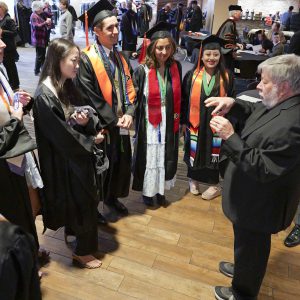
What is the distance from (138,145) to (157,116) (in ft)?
1.07

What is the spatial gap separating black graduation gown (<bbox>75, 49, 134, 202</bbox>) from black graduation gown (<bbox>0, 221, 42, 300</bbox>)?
1724mm

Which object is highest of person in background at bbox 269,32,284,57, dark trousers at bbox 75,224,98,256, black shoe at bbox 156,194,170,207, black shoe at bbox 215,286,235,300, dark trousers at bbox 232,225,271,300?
person in background at bbox 269,32,284,57

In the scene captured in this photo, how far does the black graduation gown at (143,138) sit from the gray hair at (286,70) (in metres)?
1.36

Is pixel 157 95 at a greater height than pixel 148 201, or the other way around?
pixel 157 95

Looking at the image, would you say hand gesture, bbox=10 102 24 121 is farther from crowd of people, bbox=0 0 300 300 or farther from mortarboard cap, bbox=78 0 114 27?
mortarboard cap, bbox=78 0 114 27

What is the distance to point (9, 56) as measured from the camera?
5871 mm

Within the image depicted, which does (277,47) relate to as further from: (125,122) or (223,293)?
(223,293)

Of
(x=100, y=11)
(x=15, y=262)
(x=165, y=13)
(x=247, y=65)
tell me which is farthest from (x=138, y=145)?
(x=165, y=13)

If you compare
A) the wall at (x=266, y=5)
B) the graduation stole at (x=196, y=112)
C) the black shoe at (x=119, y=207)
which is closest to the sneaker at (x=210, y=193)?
the graduation stole at (x=196, y=112)

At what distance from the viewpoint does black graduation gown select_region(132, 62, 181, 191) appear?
2.75 metres

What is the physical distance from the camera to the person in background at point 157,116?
2.68m

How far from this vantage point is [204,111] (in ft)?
9.55

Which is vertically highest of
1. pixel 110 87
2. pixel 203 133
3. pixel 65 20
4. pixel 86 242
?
pixel 110 87

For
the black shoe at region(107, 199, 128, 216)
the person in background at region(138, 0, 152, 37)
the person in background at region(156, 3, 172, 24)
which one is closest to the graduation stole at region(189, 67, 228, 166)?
the black shoe at region(107, 199, 128, 216)
